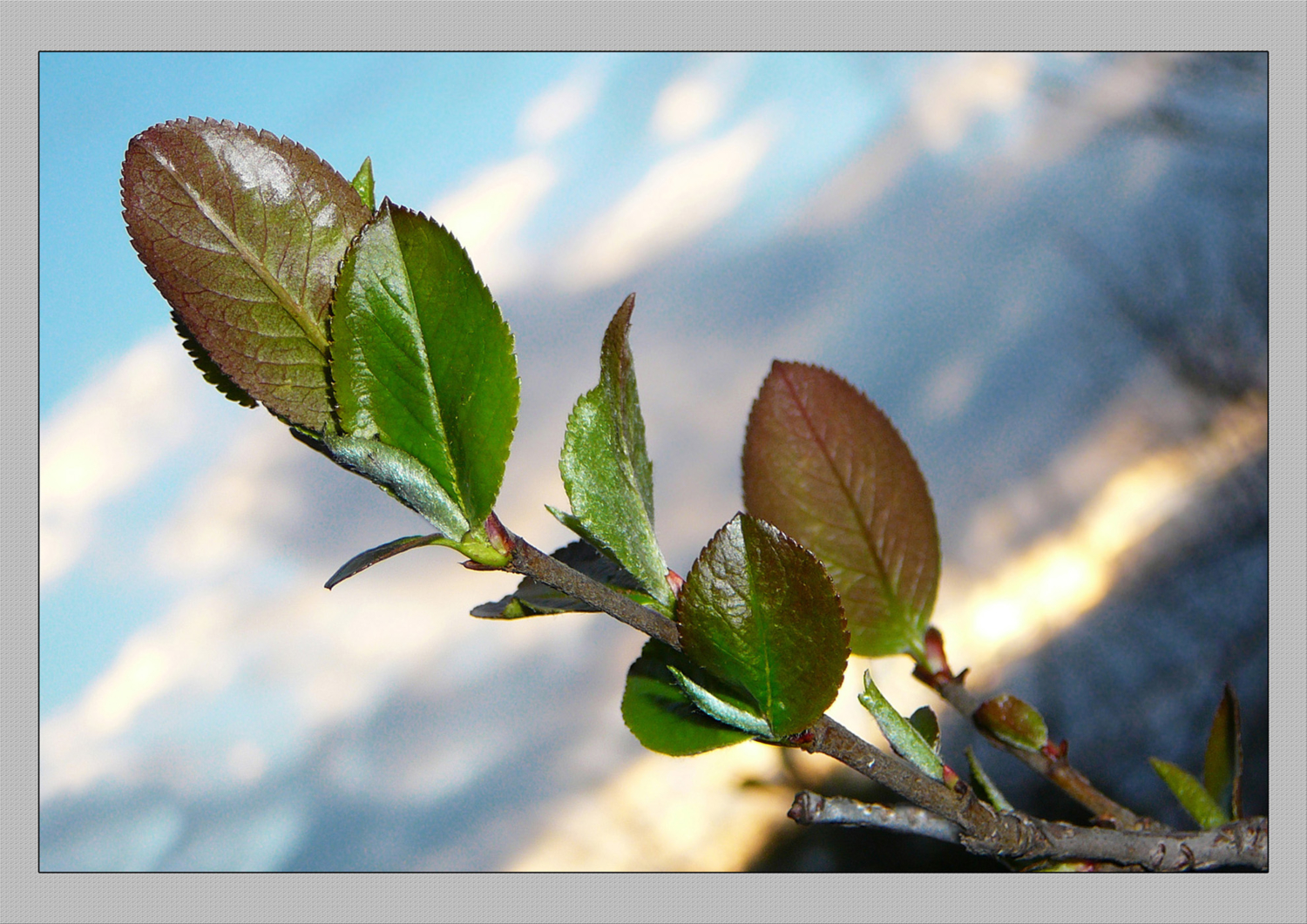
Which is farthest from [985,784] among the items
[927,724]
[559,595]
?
[559,595]

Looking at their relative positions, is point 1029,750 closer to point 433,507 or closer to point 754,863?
point 433,507

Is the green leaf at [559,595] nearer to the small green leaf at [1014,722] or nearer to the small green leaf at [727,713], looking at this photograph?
the small green leaf at [727,713]

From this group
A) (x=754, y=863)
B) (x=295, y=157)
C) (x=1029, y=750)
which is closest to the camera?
(x=295, y=157)

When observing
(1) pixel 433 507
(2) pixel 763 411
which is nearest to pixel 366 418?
(1) pixel 433 507

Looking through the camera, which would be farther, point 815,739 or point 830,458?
point 830,458

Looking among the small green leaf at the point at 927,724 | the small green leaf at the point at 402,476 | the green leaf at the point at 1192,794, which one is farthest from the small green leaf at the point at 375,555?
the green leaf at the point at 1192,794

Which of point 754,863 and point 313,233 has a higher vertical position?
point 313,233
